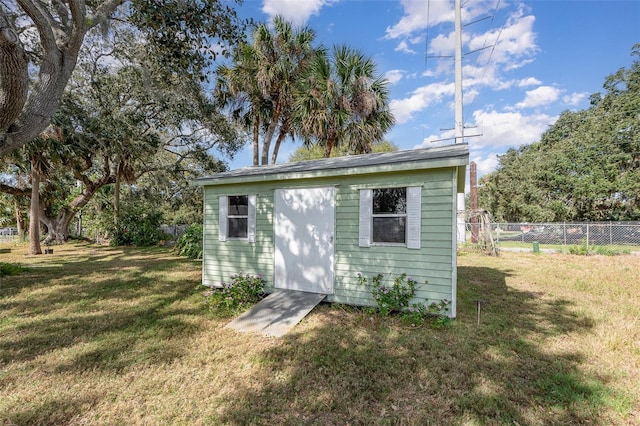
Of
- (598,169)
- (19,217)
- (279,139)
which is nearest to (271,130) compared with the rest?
(279,139)

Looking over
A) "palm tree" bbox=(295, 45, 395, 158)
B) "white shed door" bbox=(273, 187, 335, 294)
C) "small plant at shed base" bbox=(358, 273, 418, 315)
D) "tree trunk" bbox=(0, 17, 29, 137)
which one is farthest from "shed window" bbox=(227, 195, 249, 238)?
"palm tree" bbox=(295, 45, 395, 158)

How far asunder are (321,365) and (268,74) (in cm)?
1060

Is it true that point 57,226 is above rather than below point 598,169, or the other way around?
below

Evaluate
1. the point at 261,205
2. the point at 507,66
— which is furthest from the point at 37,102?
the point at 507,66

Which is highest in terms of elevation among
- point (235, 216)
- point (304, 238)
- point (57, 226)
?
point (235, 216)

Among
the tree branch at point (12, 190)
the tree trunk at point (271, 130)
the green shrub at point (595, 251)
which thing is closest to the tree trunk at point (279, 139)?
the tree trunk at point (271, 130)

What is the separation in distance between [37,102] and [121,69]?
28.1ft

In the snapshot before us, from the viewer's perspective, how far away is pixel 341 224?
5.23 meters

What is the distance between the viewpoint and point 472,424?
90.4 inches

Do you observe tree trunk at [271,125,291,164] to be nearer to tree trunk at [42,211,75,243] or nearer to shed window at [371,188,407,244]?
shed window at [371,188,407,244]

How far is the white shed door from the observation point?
17.5 feet

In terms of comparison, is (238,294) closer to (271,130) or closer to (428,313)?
(428,313)

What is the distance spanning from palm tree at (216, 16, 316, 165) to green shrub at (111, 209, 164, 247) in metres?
8.33

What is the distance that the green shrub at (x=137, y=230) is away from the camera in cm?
1523
